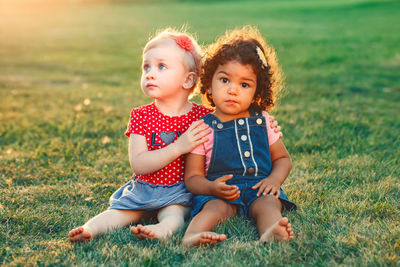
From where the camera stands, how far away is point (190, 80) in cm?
337

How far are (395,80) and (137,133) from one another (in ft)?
22.3

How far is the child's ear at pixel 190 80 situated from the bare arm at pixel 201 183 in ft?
1.63

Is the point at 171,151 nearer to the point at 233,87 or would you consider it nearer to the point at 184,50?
the point at 233,87

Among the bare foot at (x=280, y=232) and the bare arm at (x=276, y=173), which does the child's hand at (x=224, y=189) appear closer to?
the bare arm at (x=276, y=173)

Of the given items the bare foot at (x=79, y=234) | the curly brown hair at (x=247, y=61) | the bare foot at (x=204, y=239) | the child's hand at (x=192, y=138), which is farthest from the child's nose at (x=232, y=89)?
the bare foot at (x=79, y=234)

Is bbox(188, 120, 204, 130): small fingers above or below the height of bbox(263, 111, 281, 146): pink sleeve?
above

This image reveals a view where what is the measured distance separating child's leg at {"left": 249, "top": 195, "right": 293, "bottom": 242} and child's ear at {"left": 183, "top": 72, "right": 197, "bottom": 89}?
93 cm

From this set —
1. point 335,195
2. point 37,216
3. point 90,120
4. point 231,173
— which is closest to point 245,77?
point 231,173

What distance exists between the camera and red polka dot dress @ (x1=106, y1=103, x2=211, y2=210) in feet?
10.5

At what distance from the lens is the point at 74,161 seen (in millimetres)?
4535

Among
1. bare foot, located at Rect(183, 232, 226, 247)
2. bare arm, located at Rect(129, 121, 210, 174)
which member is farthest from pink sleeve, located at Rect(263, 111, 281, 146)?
bare foot, located at Rect(183, 232, 226, 247)

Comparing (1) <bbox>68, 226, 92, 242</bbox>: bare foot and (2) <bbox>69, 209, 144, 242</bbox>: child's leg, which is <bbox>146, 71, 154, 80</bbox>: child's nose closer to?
(2) <bbox>69, 209, 144, 242</bbox>: child's leg

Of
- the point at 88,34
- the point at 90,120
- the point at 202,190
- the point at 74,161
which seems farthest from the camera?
the point at 88,34

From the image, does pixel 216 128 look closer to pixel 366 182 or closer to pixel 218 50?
pixel 218 50
